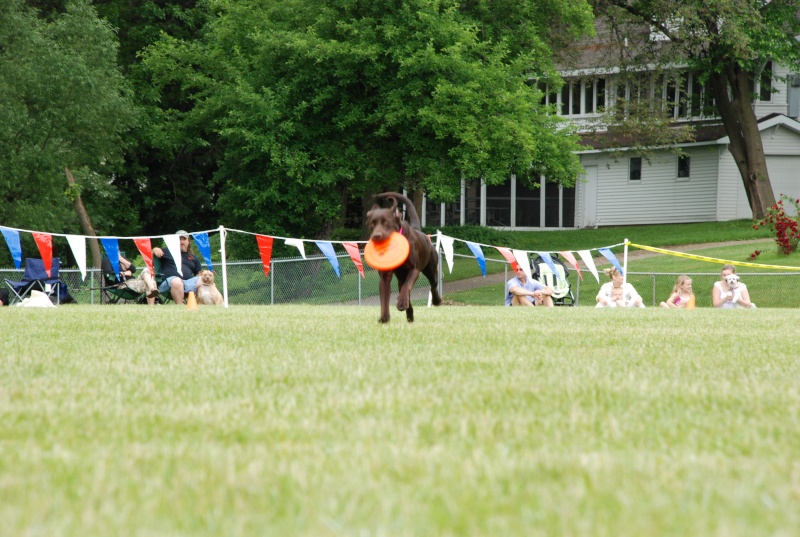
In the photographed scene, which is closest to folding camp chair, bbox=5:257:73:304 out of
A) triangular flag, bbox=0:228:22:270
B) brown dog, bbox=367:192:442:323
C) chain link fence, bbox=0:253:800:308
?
chain link fence, bbox=0:253:800:308

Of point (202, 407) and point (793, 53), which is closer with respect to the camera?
point (202, 407)

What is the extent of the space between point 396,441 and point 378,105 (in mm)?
25264

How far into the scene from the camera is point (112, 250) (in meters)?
18.7

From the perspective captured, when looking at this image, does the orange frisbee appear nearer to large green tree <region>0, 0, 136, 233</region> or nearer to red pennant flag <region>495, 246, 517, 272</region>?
red pennant flag <region>495, 246, 517, 272</region>

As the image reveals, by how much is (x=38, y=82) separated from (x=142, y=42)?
9.76 metres

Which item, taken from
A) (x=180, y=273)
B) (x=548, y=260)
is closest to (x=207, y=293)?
(x=180, y=273)

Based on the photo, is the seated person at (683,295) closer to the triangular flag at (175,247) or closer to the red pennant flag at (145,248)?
the triangular flag at (175,247)

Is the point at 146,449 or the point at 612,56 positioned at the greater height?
the point at 612,56

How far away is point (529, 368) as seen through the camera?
234 inches

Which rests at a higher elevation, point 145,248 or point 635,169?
point 635,169

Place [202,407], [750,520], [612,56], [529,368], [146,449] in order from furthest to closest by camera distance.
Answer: [612,56], [529,368], [202,407], [146,449], [750,520]

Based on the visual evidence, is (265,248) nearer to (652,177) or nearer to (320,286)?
(320,286)

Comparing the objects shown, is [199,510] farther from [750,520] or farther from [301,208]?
[301,208]

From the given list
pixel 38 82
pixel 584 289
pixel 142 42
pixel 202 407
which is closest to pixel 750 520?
pixel 202 407
